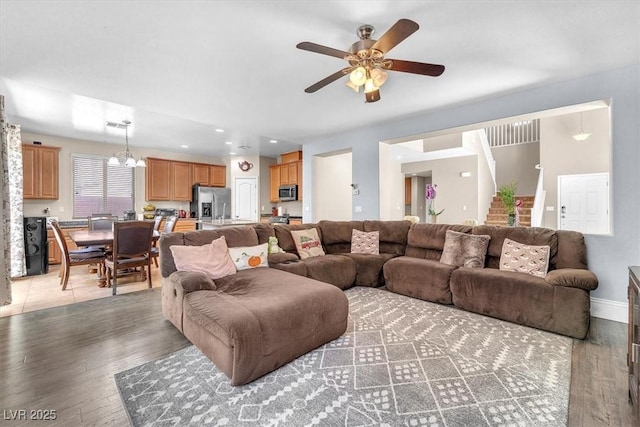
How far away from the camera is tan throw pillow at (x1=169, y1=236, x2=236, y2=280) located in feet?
8.94

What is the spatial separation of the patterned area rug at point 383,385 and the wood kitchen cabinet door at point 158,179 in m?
5.81

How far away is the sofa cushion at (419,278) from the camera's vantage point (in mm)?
3305

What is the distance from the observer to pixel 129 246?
153 inches

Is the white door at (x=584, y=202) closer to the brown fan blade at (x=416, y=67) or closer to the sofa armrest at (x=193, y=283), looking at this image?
the brown fan blade at (x=416, y=67)

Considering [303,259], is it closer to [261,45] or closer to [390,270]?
[390,270]

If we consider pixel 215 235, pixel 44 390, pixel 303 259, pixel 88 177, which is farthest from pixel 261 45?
pixel 88 177

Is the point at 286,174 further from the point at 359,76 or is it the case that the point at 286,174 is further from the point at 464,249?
the point at 359,76

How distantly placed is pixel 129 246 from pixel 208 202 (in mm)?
3702

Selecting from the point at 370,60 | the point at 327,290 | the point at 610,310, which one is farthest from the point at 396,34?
the point at 610,310

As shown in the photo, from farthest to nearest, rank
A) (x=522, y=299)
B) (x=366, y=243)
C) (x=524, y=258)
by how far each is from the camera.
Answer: (x=366, y=243), (x=524, y=258), (x=522, y=299)

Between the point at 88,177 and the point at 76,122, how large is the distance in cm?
179

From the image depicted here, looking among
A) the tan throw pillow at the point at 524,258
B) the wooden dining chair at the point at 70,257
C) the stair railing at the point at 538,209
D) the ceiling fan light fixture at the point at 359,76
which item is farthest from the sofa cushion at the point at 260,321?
the stair railing at the point at 538,209

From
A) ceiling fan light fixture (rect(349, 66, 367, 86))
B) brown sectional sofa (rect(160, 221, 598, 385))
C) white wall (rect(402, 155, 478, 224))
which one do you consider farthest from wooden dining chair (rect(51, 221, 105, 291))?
white wall (rect(402, 155, 478, 224))

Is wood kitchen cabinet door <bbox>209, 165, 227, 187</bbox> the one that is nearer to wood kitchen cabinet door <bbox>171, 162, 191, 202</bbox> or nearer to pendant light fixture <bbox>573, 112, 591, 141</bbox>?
wood kitchen cabinet door <bbox>171, 162, 191, 202</bbox>
